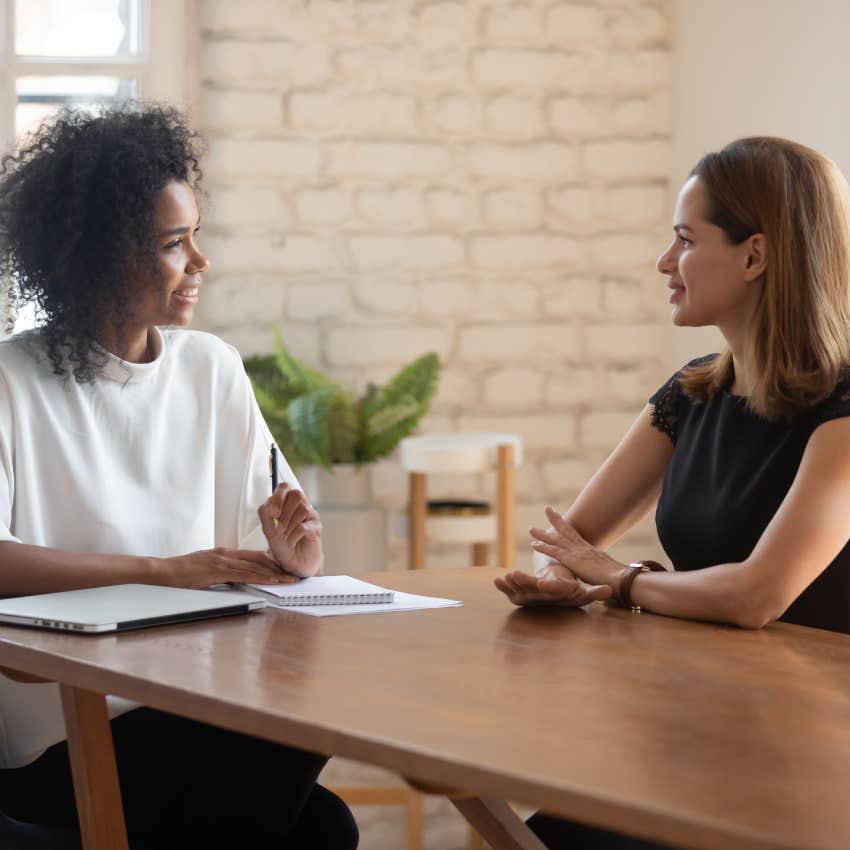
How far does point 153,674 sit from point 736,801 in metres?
0.62

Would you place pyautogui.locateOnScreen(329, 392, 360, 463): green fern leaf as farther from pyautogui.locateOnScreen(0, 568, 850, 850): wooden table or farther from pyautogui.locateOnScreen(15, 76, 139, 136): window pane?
pyautogui.locateOnScreen(0, 568, 850, 850): wooden table

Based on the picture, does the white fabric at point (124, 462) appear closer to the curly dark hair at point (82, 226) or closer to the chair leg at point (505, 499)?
the curly dark hair at point (82, 226)

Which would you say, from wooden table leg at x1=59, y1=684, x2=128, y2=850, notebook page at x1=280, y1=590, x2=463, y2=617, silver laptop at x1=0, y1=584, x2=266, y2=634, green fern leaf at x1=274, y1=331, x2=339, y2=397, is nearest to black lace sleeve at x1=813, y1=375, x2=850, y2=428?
notebook page at x1=280, y1=590, x2=463, y2=617

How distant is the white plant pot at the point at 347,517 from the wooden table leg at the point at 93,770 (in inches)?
79.3

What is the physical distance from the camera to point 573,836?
5.59ft

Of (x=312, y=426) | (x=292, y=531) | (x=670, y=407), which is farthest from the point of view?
(x=312, y=426)

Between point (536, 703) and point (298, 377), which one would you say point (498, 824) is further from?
point (298, 377)

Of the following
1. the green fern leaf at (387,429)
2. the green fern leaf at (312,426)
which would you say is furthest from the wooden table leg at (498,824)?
the green fern leaf at (387,429)

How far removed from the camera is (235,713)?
1.15 metres

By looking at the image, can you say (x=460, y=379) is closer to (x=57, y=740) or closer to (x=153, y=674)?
(x=57, y=740)

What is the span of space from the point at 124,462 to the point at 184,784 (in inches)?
20.6

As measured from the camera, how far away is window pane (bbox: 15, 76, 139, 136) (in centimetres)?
371

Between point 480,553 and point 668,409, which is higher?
point 668,409

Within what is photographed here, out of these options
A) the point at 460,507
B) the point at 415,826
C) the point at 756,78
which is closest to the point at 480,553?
the point at 460,507
